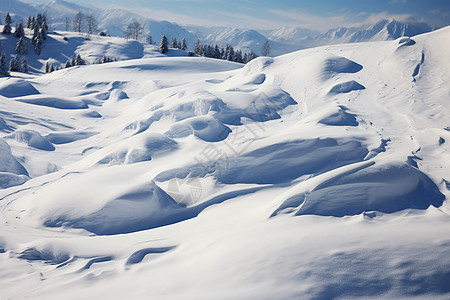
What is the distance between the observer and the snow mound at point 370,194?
5102 mm

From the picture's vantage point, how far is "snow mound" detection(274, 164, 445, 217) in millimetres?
5102

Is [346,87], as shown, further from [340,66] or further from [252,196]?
[252,196]

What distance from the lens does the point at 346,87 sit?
1248 cm

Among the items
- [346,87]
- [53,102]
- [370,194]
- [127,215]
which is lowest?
[127,215]

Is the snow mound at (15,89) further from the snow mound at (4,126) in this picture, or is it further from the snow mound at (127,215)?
the snow mound at (127,215)

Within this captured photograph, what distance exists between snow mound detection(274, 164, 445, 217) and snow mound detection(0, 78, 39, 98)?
21136 millimetres

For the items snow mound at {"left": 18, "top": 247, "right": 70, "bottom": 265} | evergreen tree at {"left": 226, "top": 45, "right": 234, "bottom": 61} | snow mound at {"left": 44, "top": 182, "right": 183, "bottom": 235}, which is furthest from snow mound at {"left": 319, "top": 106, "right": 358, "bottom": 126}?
evergreen tree at {"left": 226, "top": 45, "right": 234, "bottom": 61}

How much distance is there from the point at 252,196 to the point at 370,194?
236 centimetres

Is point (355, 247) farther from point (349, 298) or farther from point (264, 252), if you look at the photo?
point (264, 252)

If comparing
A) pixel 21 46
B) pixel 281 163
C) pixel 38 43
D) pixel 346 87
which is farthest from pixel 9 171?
pixel 38 43

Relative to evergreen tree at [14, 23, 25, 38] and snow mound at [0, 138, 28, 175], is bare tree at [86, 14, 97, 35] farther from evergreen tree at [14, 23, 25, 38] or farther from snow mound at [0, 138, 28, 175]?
snow mound at [0, 138, 28, 175]

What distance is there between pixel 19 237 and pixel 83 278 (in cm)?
197

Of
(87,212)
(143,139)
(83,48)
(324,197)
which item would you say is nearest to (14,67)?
(83,48)

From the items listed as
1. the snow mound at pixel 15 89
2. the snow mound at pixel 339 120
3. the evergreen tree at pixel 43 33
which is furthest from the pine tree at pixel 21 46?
the snow mound at pixel 339 120
